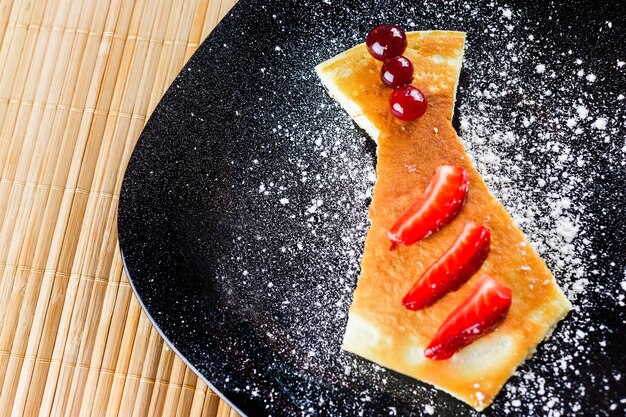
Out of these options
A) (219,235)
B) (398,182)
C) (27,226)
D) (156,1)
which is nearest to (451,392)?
(398,182)

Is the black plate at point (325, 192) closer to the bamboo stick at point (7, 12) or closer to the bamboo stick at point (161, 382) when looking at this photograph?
the bamboo stick at point (161, 382)

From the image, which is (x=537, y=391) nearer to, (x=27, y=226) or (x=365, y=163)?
(x=365, y=163)

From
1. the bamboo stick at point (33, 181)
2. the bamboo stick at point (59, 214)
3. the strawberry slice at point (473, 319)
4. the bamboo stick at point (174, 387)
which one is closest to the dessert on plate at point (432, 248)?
the strawberry slice at point (473, 319)

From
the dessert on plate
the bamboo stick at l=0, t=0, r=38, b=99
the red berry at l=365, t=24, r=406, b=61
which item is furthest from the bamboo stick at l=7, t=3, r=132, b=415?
the red berry at l=365, t=24, r=406, b=61

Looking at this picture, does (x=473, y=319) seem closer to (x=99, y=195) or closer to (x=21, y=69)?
(x=99, y=195)

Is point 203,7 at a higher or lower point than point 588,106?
higher
